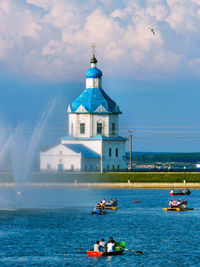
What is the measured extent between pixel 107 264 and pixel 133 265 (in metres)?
2.28

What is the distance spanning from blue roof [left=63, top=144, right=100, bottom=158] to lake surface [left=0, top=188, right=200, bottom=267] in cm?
5183

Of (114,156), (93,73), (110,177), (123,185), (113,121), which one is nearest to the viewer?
(123,185)

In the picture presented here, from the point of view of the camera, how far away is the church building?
187 metres

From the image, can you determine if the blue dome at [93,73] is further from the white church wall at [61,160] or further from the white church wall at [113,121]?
the white church wall at [61,160]

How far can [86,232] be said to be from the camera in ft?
271

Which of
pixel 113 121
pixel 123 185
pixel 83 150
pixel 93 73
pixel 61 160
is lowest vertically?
pixel 123 185

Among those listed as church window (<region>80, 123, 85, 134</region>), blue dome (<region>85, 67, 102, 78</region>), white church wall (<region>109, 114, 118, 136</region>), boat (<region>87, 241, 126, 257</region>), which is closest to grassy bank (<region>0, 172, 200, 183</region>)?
church window (<region>80, 123, 85, 134</region>)

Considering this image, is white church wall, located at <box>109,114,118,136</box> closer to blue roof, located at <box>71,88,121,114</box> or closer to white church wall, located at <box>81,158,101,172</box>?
blue roof, located at <box>71,88,121,114</box>

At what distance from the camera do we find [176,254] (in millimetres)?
67812

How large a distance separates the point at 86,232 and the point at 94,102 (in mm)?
108403

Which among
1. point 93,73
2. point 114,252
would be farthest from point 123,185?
point 114,252

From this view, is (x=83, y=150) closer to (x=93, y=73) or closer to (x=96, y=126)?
(x=96, y=126)

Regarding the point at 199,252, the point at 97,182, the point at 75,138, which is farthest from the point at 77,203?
the point at 75,138

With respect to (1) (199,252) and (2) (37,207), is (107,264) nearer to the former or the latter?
(1) (199,252)
